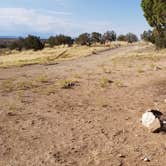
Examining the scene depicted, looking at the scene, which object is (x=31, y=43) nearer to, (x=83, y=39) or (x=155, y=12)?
(x=83, y=39)

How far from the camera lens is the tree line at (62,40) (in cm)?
6769

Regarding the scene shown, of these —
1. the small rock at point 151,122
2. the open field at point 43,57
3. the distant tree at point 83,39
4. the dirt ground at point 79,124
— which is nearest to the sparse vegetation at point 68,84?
the dirt ground at point 79,124

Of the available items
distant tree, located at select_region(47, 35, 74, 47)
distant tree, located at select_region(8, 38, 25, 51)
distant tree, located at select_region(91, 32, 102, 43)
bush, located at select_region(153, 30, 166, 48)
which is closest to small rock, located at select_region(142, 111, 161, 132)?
bush, located at select_region(153, 30, 166, 48)

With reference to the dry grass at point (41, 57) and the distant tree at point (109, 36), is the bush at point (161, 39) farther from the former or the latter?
the distant tree at point (109, 36)

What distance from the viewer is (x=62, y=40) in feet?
260

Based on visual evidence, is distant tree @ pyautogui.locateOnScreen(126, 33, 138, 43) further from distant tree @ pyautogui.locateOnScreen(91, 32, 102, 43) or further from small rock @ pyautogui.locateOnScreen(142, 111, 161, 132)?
small rock @ pyautogui.locateOnScreen(142, 111, 161, 132)

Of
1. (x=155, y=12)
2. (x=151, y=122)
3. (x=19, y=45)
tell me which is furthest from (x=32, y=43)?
(x=151, y=122)

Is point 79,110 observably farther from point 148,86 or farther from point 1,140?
point 148,86

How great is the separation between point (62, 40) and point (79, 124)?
234ft

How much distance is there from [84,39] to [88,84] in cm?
6381

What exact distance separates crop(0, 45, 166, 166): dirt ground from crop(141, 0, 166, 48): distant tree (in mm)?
20650

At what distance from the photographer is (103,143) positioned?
7527 millimetres

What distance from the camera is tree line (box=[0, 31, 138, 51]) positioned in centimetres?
6769

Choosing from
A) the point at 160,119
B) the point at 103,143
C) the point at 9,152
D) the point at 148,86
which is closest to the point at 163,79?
the point at 148,86
